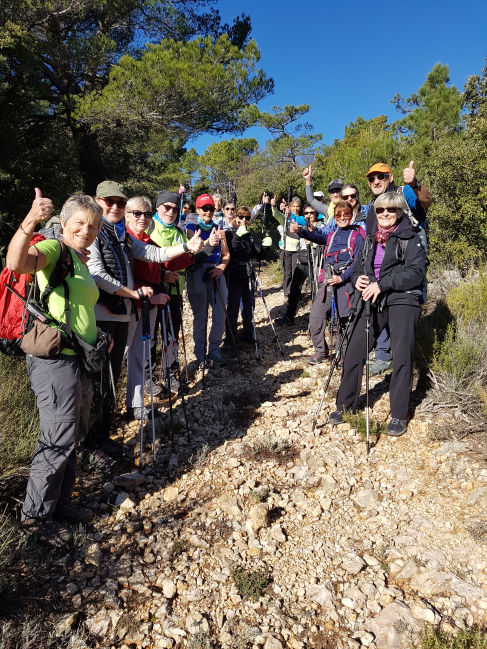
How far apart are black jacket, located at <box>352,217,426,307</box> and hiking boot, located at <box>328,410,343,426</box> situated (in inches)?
47.9

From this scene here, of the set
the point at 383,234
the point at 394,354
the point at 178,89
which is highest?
the point at 178,89

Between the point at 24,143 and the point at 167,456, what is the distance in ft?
33.2

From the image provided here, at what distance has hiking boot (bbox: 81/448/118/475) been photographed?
3.36m

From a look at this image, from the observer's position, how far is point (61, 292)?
7.94 feet

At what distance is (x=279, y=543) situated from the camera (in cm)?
279

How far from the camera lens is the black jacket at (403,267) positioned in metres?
3.62

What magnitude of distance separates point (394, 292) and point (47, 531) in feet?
10.9

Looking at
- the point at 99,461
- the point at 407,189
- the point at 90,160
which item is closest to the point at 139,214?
the point at 99,461

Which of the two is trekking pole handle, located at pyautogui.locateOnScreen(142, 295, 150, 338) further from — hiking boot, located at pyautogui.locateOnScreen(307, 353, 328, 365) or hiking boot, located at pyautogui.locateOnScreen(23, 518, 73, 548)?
hiking boot, located at pyautogui.locateOnScreen(307, 353, 328, 365)

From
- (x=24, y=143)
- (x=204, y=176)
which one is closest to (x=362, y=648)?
(x=24, y=143)

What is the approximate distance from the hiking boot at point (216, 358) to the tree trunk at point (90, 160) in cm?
896

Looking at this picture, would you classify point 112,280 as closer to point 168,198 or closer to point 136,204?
point 136,204

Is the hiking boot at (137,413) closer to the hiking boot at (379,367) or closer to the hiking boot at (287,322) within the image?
the hiking boot at (379,367)

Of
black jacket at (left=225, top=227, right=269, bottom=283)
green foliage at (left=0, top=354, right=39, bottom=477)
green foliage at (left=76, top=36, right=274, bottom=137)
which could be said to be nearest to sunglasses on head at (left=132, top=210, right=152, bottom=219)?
green foliage at (left=0, top=354, right=39, bottom=477)
